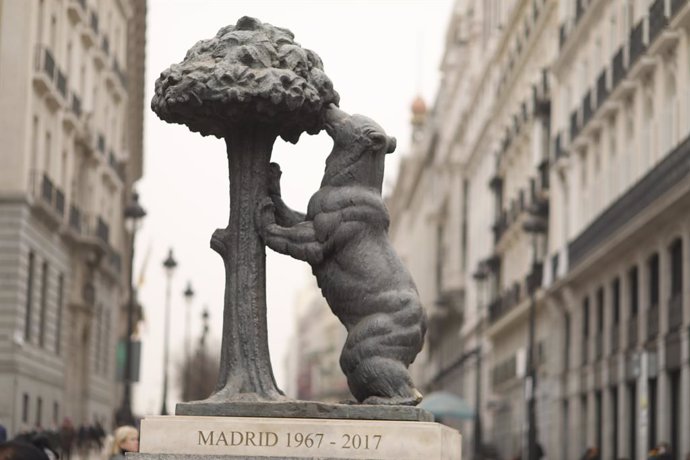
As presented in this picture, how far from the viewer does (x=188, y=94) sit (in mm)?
10883

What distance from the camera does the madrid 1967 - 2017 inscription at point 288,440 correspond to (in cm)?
1028

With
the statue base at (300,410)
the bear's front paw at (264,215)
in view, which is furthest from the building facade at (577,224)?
the statue base at (300,410)

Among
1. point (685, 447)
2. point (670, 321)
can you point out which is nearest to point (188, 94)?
point (685, 447)

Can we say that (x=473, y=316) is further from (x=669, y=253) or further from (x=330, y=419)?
(x=330, y=419)

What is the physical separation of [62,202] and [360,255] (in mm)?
39931

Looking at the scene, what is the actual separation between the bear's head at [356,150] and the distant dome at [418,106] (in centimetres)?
14509

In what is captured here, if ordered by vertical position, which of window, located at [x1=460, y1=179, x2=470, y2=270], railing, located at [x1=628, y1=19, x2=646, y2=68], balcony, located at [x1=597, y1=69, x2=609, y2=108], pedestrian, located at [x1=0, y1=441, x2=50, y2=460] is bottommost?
pedestrian, located at [x1=0, y1=441, x2=50, y2=460]

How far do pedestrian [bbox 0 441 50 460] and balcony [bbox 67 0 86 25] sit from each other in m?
43.3

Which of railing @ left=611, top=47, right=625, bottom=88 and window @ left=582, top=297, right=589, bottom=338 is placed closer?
railing @ left=611, top=47, right=625, bottom=88

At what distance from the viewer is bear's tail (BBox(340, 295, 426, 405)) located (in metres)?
10.9

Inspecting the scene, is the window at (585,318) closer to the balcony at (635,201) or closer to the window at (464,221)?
the balcony at (635,201)

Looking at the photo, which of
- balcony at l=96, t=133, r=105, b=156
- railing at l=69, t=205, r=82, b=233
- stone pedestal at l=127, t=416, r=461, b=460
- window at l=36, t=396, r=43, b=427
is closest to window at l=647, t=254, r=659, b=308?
window at l=36, t=396, r=43, b=427

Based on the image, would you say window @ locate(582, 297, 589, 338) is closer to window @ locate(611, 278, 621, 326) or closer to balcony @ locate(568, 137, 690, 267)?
balcony @ locate(568, 137, 690, 267)

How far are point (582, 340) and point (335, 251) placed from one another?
39.4m
